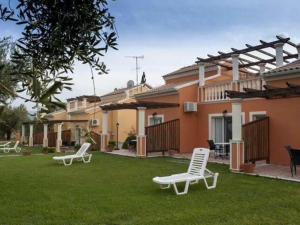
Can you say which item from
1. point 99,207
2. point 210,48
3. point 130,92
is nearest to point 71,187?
point 99,207

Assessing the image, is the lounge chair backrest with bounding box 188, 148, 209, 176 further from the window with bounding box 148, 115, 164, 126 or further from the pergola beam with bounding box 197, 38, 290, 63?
the window with bounding box 148, 115, 164, 126

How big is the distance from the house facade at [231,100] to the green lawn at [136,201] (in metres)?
4.13

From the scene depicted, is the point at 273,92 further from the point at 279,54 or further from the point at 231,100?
the point at 279,54

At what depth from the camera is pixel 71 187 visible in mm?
11094

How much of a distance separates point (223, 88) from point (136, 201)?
1259cm

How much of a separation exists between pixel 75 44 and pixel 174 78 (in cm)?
2510

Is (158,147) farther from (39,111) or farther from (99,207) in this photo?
(39,111)

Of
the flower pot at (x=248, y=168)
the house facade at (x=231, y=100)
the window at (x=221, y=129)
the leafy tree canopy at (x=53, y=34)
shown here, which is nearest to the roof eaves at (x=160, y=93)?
the house facade at (x=231, y=100)

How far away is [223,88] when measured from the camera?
67.1 ft

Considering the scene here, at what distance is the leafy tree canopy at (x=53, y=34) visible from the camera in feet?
9.90

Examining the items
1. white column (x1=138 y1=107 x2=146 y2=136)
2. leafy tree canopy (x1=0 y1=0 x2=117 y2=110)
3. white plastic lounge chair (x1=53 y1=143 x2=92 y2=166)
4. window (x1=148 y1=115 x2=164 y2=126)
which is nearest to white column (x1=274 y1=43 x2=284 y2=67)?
white column (x1=138 y1=107 x2=146 y2=136)

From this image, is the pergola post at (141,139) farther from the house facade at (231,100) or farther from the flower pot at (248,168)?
the flower pot at (248,168)

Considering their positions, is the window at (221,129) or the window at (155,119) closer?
the window at (221,129)

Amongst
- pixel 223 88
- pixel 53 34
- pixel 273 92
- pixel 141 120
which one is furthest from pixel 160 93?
pixel 53 34
